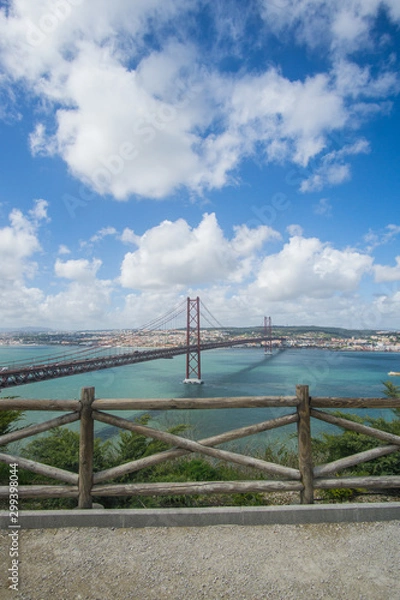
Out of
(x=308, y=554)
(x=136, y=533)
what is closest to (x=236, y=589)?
(x=308, y=554)

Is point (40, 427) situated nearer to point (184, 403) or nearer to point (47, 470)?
point (47, 470)

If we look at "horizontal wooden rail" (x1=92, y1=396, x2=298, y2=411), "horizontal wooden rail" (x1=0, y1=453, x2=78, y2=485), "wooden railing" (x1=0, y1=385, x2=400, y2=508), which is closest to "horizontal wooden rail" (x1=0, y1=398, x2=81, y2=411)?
"wooden railing" (x1=0, y1=385, x2=400, y2=508)

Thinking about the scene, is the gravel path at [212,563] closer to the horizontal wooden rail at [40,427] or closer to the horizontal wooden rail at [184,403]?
the horizontal wooden rail at [40,427]

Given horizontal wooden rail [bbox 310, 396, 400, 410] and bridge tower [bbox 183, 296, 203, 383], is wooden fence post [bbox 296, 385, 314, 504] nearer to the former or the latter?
horizontal wooden rail [bbox 310, 396, 400, 410]

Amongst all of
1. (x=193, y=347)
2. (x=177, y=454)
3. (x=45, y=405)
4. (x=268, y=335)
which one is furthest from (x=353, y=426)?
(x=268, y=335)

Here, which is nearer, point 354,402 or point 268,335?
point 354,402

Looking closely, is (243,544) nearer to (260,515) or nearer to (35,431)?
(260,515)

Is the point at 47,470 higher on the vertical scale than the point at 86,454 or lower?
lower
